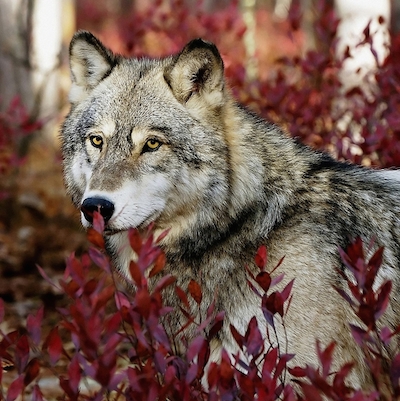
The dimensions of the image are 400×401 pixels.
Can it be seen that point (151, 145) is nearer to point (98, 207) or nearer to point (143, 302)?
point (98, 207)

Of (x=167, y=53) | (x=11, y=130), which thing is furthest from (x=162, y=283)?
(x=167, y=53)

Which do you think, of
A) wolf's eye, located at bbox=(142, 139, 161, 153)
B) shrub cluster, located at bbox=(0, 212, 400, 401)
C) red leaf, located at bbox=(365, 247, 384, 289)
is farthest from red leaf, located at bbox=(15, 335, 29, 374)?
wolf's eye, located at bbox=(142, 139, 161, 153)

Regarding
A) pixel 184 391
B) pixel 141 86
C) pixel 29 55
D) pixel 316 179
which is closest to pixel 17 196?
pixel 29 55

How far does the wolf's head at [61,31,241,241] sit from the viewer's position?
3.29 metres

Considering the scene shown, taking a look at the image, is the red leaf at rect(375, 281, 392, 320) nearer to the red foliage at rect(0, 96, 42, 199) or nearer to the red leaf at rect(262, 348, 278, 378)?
the red leaf at rect(262, 348, 278, 378)

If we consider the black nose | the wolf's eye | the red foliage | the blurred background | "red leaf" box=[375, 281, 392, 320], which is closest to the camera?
"red leaf" box=[375, 281, 392, 320]

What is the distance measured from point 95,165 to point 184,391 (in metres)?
1.67

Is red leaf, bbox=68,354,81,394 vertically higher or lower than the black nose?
lower

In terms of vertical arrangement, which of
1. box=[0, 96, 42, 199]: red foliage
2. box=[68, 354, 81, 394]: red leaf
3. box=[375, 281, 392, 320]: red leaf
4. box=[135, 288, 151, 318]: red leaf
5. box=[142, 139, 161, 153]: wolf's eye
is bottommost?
box=[0, 96, 42, 199]: red foliage

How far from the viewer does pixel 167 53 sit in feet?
24.8

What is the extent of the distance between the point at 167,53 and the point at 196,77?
413 cm

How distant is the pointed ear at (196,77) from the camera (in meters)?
3.50

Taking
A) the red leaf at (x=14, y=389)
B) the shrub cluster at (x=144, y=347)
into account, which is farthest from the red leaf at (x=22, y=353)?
the red leaf at (x=14, y=389)

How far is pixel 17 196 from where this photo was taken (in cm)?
768
